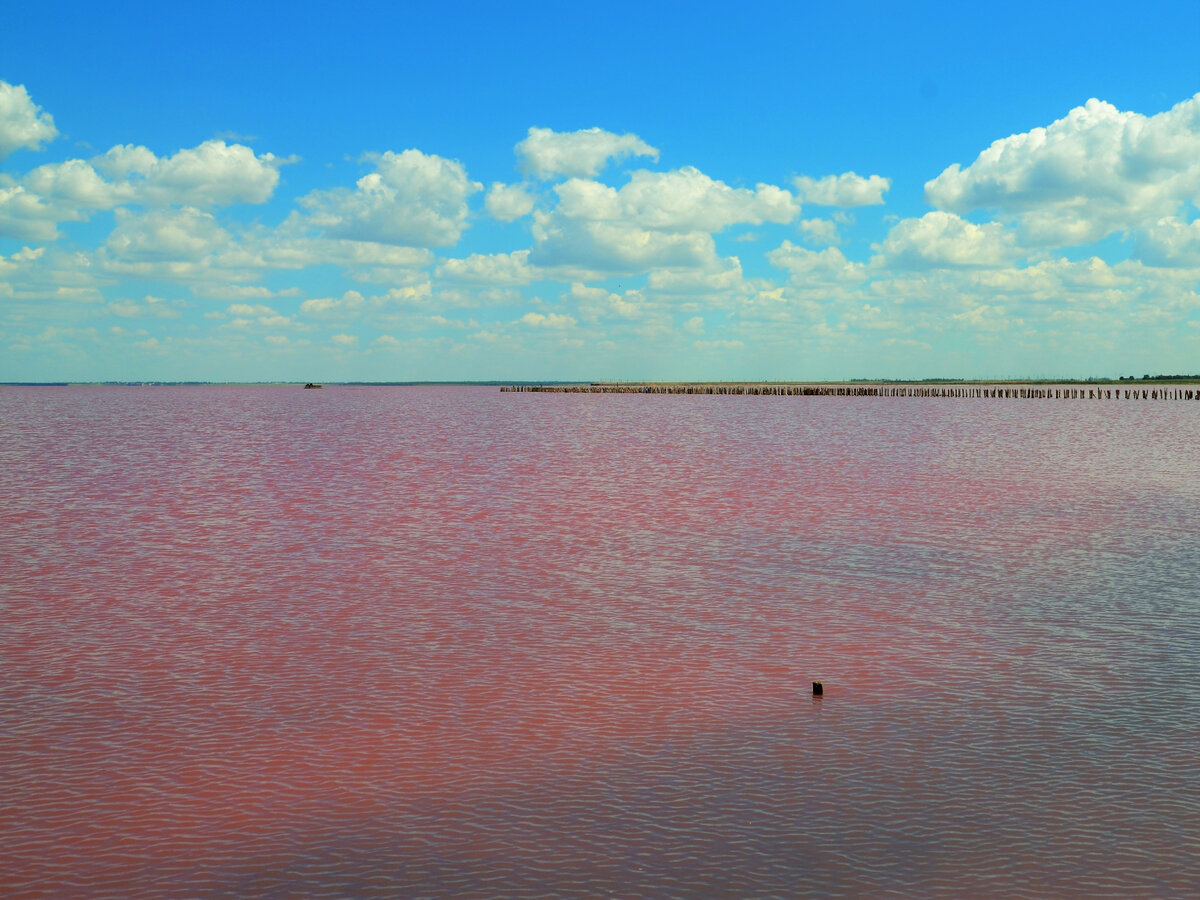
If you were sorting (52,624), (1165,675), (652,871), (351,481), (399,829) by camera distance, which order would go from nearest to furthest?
(652,871)
(399,829)
(1165,675)
(52,624)
(351,481)

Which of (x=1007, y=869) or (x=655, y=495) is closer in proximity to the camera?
(x=1007, y=869)

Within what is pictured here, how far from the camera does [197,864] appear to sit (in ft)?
31.1

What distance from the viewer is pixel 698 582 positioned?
22344 mm

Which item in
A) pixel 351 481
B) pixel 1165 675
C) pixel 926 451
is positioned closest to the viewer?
pixel 1165 675

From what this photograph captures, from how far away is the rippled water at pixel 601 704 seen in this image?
31.3 feet

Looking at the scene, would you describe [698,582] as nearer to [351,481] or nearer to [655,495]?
[655,495]

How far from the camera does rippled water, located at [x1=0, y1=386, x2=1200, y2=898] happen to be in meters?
9.54

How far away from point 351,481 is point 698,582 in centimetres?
2559

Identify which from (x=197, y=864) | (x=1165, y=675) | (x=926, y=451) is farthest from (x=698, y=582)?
(x=926, y=451)

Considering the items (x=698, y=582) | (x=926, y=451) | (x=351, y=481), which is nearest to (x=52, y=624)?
(x=698, y=582)

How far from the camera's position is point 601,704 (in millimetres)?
14047

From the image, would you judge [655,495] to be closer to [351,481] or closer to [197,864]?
[351,481]

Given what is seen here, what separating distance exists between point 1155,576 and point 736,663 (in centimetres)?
1144

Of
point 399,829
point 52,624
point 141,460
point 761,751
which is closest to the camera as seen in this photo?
point 399,829
